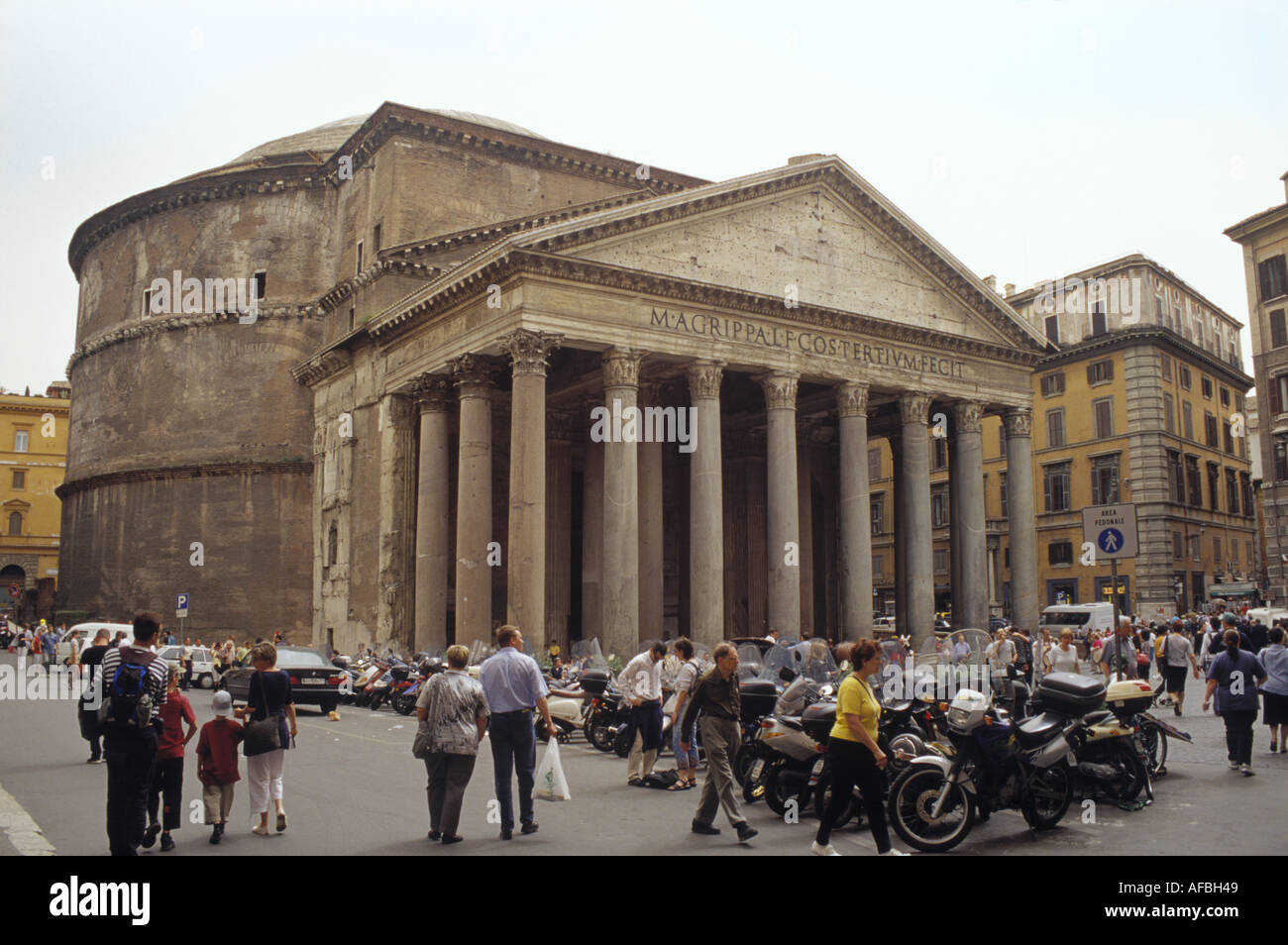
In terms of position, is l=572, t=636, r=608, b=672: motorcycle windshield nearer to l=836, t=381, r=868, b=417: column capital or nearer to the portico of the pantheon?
the portico of the pantheon

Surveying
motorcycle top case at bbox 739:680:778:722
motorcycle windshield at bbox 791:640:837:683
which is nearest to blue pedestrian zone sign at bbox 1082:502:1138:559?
motorcycle windshield at bbox 791:640:837:683

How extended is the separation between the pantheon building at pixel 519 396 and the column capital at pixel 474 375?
0.07 meters

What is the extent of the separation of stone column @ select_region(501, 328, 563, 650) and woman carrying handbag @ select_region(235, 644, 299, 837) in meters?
12.1

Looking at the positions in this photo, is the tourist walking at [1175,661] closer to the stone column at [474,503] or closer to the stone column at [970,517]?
the stone column at [970,517]

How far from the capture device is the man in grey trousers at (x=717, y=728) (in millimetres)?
8211

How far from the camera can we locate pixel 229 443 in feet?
111

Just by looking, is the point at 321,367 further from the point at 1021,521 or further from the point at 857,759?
the point at 857,759

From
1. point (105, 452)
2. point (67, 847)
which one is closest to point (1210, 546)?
point (105, 452)

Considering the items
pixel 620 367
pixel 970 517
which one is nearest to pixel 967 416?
pixel 970 517

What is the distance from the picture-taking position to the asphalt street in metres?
7.68

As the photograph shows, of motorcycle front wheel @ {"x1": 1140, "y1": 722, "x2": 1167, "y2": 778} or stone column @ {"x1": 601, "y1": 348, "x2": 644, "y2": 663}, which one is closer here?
motorcycle front wheel @ {"x1": 1140, "y1": 722, "x2": 1167, "y2": 778}
